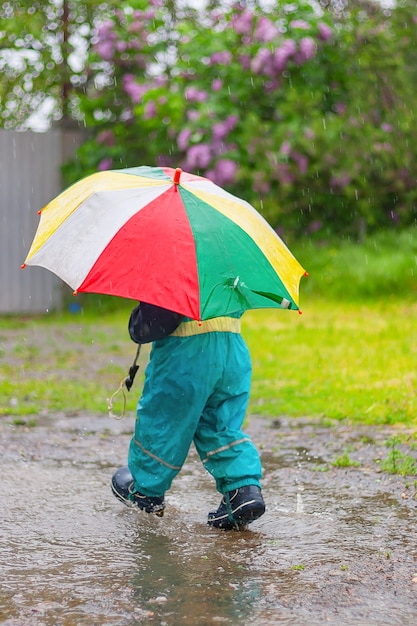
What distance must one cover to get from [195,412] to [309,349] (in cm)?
415

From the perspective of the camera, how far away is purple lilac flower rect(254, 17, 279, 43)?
1145 cm

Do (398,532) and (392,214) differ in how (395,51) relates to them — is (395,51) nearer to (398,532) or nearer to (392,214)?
(392,214)

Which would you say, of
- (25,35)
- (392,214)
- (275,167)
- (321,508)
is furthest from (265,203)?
(321,508)

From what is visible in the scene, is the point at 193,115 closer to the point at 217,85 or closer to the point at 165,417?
the point at 217,85

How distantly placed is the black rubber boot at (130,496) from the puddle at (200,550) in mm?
75

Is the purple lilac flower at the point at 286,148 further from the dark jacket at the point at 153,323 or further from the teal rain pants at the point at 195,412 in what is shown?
the dark jacket at the point at 153,323

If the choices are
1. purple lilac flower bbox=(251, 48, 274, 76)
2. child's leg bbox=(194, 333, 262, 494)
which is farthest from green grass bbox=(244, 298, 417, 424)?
purple lilac flower bbox=(251, 48, 274, 76)

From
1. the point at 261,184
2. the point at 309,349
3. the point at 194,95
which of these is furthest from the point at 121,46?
the point at 309,349

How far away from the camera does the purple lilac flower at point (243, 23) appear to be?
11.7 metres

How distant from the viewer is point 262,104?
11.7 m

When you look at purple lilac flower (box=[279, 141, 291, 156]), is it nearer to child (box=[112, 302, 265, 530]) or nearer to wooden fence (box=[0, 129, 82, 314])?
wooden fence (box=[0, 129, 82, 314])

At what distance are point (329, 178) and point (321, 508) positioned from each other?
25.6 ft

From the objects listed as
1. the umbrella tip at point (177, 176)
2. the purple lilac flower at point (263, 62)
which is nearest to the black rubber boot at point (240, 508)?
the umbrella tip at point (177, 176)

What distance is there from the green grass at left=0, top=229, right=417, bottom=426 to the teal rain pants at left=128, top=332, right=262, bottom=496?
1.95 metres
